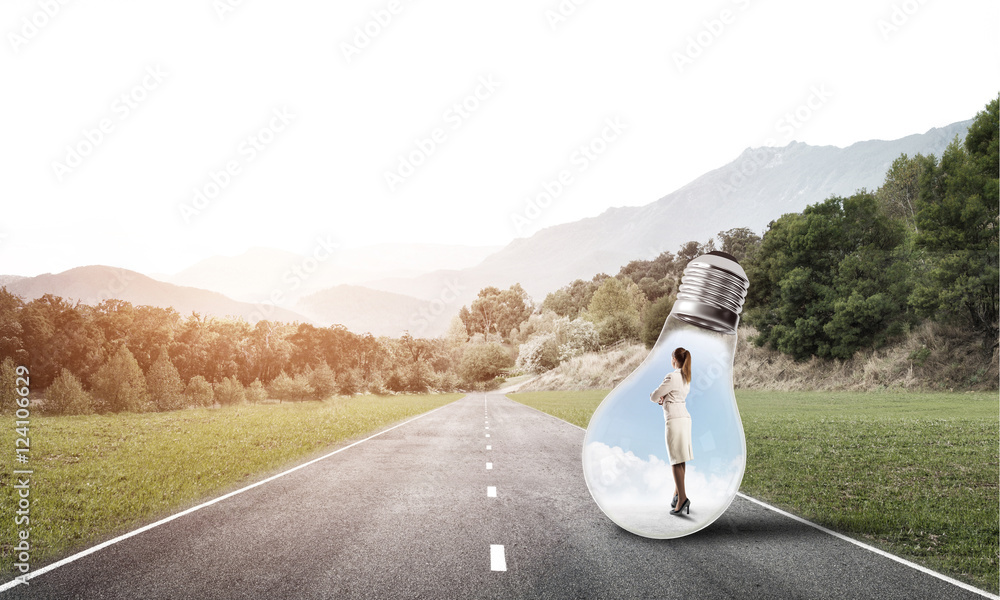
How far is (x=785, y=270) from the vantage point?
4197 centimetres

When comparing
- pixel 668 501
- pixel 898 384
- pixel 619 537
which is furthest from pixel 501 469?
pixel 898 384

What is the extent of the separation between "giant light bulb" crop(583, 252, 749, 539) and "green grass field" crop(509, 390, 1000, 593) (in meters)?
3.14

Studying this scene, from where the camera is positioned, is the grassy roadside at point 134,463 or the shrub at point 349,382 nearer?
the grassy roadside at point 134,463

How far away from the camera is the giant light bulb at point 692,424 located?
2990mm

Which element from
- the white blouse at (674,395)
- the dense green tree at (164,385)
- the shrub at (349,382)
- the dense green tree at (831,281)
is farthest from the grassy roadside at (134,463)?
the dense green tree at (831,281)

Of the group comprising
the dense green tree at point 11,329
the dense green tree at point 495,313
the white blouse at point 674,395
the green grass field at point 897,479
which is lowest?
the green grass field at point 897,479

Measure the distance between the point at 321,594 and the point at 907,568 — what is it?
4840 millimetres

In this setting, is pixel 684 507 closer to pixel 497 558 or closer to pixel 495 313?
pixel 497 558

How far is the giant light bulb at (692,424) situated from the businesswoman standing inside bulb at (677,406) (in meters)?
0.03

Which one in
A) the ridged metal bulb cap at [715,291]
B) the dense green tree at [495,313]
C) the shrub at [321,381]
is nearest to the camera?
the ridged metal bulb cap at [715,291]

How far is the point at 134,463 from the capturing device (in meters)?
11.8

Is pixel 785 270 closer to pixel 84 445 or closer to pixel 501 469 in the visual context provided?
pixel 501 469

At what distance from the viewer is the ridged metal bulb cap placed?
2929 mm

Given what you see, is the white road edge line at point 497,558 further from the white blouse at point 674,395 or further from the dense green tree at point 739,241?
the dense green tree at point 739,241
